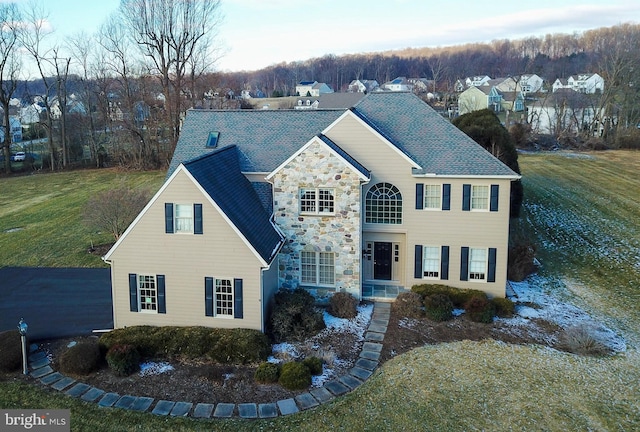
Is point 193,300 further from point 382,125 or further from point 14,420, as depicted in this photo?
point 382,125

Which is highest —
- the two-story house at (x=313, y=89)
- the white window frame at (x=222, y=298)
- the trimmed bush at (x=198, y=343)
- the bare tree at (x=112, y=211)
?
the two-story house at (x=313, y=89)

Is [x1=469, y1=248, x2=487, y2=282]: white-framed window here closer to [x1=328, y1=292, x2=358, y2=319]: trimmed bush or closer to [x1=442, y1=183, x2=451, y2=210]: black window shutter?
[x1=442, y1=183, x2=451, y2=210]: black window shutter

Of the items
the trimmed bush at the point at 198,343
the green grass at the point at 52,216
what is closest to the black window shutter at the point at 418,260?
the trimmed bush at the point at 198,343

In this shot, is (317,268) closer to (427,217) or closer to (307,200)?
(307,200)

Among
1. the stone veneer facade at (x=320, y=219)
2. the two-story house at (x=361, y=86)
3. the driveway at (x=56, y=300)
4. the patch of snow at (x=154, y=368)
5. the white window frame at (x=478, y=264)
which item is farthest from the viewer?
the two-story house at (x=361, y=86)

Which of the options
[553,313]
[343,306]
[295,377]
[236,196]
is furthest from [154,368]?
[553,313]

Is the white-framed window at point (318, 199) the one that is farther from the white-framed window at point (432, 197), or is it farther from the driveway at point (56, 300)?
the driveway at point (56, 300)

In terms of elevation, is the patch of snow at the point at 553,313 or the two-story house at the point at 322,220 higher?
the two-story house at the point at 322,220

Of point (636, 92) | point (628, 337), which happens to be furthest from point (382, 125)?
point (636, 92)
